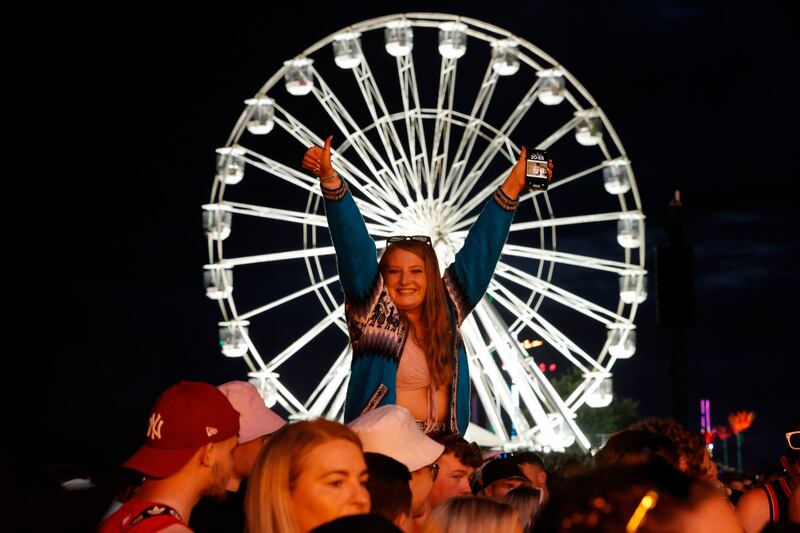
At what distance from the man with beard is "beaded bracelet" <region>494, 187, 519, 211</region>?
1847mm

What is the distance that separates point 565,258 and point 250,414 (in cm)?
1715

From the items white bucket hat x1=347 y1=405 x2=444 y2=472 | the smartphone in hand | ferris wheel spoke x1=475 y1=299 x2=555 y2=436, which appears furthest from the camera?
ferris wheel spoke x1=475 y1=299 x2=555 y2=436

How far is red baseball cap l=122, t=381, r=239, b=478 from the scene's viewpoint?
392 cm

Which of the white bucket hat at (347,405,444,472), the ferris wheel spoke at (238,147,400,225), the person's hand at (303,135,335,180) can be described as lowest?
the white bucket hat at (347,405,444,472)

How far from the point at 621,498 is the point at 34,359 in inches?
927

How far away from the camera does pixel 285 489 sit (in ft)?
11.0

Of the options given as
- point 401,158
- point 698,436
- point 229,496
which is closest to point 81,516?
point 229,496

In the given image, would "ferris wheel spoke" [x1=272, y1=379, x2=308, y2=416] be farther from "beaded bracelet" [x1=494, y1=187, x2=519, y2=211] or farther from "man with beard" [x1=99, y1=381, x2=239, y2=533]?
"man with beard" [x1=99, y1=381, x2=239, y2=533]

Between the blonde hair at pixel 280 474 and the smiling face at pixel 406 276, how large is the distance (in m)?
1.84

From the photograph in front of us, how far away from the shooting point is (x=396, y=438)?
4426 mm

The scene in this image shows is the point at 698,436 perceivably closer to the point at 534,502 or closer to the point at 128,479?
the point at 534,502

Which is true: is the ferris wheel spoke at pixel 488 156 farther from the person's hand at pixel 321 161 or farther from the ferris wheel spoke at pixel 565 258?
the person's hand at pixel 321 161

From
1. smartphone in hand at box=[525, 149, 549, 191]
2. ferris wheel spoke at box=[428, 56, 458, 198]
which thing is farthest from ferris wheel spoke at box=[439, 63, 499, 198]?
smartphone in hand at box=[525, 149, 549, 191]

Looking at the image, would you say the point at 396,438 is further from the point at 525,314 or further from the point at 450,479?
the point at 525,314
